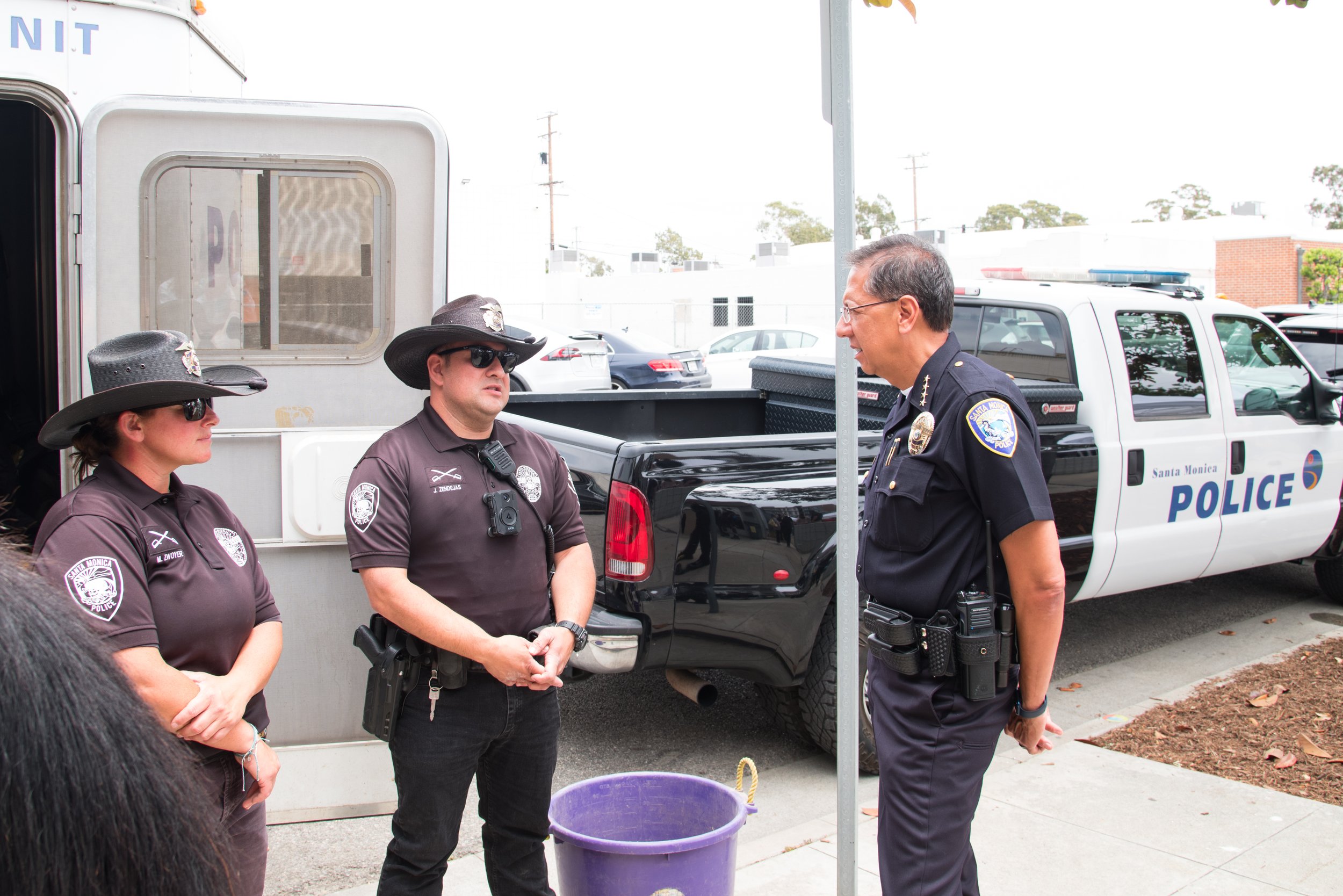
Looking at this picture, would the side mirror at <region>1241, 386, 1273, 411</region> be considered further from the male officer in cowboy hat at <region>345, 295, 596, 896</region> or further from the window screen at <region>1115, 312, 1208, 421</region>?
the male officer in cowboy hat at <region>345, 295, 596, 896</region>

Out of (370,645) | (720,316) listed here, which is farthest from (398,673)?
(720,316)

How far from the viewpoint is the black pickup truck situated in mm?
3984


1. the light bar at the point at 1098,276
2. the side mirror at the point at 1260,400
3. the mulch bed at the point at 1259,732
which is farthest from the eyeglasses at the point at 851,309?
the side mirror at the point at 1260,400

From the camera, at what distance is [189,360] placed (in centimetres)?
237

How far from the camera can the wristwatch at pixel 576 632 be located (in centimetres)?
278

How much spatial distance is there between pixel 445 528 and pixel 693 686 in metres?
1.87

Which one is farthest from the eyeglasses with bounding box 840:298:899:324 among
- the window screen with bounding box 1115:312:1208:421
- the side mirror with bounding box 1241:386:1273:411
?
the side mirror with bounding box 1241:386:1273:411

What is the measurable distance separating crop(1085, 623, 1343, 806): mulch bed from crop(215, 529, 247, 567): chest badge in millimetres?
3957

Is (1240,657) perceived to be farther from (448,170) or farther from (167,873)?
(167,873)

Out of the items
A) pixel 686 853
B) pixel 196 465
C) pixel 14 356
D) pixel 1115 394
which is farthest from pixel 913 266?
pixel 14 356

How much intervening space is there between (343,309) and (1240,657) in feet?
18.0

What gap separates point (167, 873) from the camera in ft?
2.73

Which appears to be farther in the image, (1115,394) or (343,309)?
(1115,394)

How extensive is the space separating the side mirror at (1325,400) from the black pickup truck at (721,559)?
341 cm
